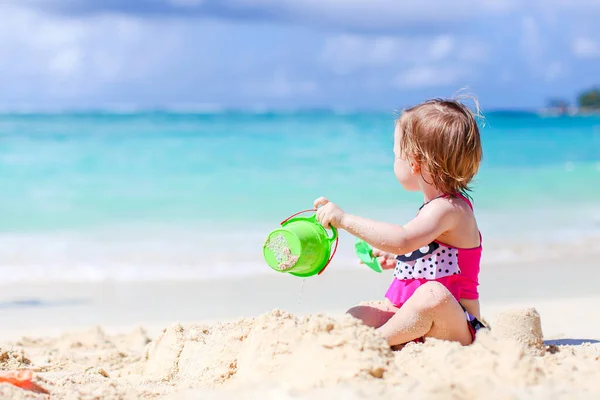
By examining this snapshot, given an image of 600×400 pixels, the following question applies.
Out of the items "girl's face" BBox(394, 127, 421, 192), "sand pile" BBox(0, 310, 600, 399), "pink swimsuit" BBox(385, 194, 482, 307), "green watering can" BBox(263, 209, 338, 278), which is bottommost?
"sand pile" BBox(0, 310, 600, 399)

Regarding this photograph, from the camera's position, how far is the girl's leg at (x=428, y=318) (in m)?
2.59

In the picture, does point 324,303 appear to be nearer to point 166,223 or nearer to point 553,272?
point 553,272

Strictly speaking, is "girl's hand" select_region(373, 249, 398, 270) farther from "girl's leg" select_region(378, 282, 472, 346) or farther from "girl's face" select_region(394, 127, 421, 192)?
"girl's leg" select_region(378, 282, 472, 346)

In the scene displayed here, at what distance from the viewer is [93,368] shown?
3.36 m

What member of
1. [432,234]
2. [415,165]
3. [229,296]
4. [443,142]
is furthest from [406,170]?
[229,296]

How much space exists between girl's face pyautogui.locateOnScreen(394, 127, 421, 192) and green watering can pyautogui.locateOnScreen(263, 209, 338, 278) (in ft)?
1.25

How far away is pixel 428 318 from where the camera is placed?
260cm

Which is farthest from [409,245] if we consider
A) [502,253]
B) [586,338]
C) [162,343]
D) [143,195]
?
[143,195]

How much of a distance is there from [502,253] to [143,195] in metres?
6.21

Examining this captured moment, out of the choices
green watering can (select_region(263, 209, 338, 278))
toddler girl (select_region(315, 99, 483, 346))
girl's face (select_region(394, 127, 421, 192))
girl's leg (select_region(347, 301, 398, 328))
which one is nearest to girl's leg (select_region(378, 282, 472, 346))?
toddler girl (select_region(315, 99, 483, 346))

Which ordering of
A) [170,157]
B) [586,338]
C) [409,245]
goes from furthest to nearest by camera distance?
[170,157] → [586,338] → [409,245]

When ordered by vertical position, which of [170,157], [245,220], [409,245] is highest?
[170,157]

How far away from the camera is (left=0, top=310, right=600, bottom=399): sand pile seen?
2102 mm

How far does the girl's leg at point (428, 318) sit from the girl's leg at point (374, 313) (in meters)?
0.14
